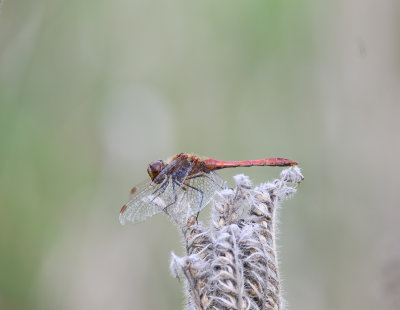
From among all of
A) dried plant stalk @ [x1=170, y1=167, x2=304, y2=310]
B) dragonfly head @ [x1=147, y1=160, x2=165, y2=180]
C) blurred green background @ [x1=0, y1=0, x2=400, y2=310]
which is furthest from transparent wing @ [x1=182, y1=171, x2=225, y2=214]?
blurred green background @ [x1=0, y1=0, x2=400, y2=310]

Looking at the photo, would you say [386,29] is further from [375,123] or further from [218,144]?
[218,144]

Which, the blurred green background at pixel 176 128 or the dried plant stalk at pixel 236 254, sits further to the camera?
the blurred green background at pixel 176 128

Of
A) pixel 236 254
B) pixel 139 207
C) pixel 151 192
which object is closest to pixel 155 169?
pixel 151 192

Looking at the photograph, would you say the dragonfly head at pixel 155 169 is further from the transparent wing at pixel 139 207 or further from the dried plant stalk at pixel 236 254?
the dried plant stalk at pixel 236 254

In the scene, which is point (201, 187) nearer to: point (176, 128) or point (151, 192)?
point (151, 192)

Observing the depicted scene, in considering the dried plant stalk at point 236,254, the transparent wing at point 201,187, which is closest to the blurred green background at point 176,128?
the transparent wing at point 201,187

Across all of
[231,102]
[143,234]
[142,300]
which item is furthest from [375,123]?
[142,300]
